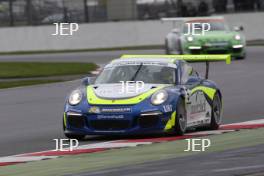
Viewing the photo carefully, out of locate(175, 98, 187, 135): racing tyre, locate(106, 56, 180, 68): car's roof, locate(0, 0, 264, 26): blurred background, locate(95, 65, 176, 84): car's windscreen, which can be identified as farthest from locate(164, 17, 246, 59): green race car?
locate(175, 98, 187, 135): racing tyre

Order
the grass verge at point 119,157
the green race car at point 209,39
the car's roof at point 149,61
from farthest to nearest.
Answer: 1. the green race car at point 209,39
2. the car's roof at point 149,61
3. the grass verge at point 119,157

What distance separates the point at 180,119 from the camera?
1419cm

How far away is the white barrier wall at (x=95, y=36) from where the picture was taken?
4619 cm

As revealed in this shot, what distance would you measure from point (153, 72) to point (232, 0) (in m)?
35.3

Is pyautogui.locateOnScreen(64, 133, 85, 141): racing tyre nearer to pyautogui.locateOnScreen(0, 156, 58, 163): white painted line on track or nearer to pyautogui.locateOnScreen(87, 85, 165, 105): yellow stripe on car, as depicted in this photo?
pyautogui.locateOnScreen(87, 85, 165, 105): yellow stripe on car

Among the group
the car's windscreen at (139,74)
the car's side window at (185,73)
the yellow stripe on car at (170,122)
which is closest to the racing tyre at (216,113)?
the car's side window at (185,73)

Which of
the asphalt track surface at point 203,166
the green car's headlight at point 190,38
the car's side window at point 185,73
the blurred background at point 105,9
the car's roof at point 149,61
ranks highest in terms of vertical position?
the car's roof at point 149,61

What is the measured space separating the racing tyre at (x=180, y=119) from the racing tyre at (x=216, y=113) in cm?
108

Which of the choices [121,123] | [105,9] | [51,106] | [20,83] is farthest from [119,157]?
[105,9]

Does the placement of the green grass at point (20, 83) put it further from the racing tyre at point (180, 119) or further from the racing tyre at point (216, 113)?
the racing tyre at point (180, 119)

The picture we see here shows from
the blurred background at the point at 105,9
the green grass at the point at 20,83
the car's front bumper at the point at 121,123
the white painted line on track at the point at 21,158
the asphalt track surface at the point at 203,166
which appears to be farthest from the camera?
the blurred background at the point at 105,9

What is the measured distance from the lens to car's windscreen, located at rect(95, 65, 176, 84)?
14.7 metres

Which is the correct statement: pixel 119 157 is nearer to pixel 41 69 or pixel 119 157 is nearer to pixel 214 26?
pixel 41 69

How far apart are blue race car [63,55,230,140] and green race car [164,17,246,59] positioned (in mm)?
16230
